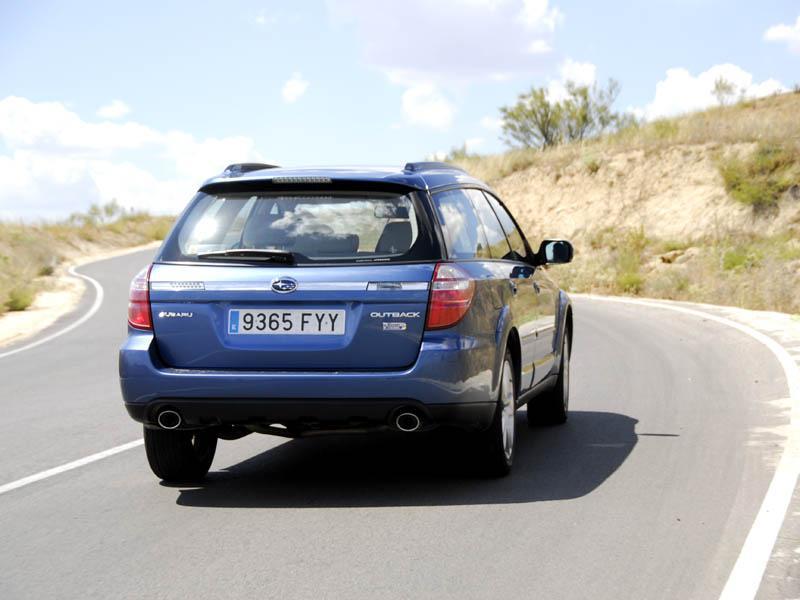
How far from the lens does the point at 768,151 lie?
38.8m

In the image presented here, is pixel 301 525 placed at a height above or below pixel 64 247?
above

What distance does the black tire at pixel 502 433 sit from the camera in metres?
7.02

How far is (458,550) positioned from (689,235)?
34.3m

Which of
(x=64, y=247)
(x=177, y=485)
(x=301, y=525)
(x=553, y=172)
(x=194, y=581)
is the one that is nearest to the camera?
(x=194, y=581)

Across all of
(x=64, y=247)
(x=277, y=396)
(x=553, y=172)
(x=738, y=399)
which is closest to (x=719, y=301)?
(x=738, y=399)

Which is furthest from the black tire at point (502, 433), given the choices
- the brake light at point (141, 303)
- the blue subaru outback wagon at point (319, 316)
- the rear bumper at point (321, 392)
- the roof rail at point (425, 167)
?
the brake light at point (141, 303)

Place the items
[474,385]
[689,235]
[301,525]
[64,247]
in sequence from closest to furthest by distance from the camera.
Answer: [301,525], [474,385], [689,235], [64,247]

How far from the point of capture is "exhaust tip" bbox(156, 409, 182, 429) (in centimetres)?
669

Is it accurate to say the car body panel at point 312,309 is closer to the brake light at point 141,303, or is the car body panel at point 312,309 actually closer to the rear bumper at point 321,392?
the rear bumper at point 321,392

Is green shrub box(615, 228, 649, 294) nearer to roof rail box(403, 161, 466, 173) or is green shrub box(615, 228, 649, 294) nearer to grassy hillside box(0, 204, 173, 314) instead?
grassy hillside box(0, 204, 173, 314)

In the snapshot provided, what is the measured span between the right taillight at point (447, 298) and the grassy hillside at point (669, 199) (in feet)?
65.1

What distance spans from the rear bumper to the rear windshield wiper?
0.55m

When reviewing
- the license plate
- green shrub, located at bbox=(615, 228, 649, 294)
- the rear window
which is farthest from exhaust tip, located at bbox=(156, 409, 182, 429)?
green shrub, located at bbox=(615, 228, 649, 294)

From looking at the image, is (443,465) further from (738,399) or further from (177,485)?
(738,399)
